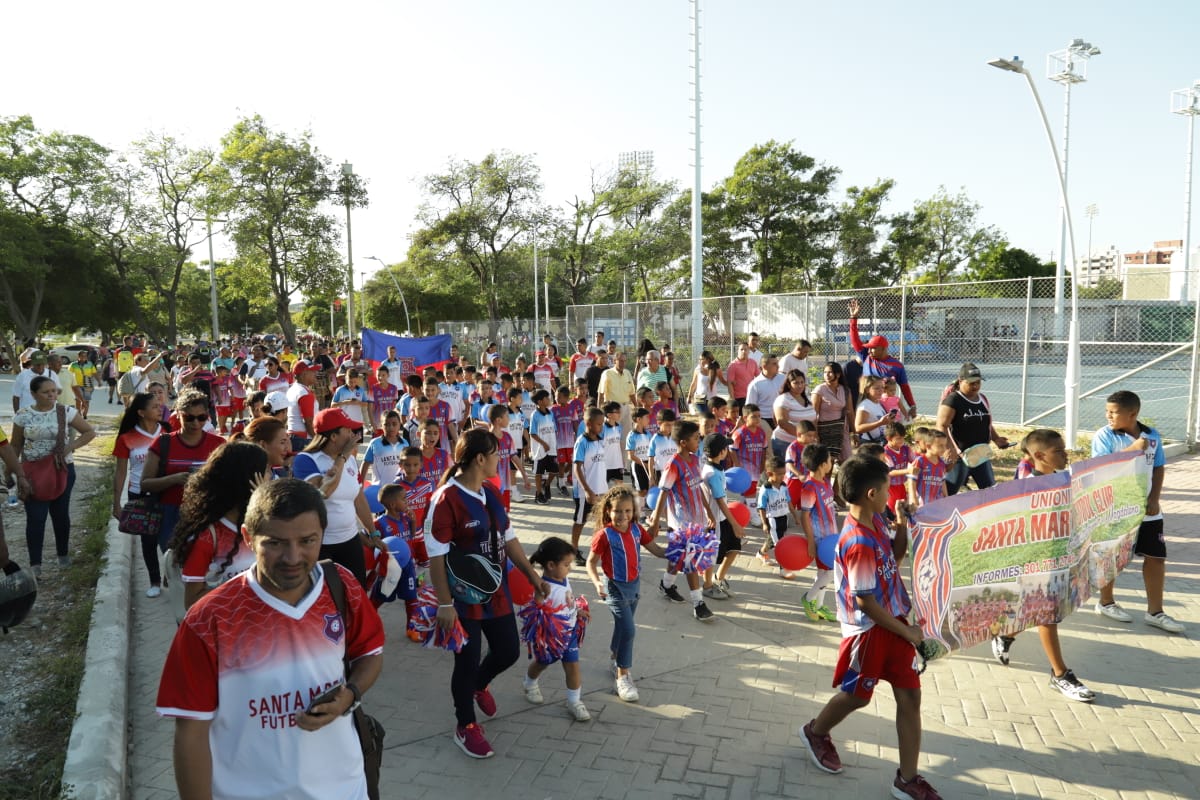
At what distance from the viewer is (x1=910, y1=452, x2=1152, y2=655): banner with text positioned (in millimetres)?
4199

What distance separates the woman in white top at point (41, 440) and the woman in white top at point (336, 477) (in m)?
3.28

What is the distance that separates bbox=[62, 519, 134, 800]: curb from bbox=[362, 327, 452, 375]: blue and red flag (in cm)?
1165

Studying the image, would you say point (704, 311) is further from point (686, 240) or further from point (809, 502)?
point (686, 240)

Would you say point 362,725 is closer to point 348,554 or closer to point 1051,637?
point 348,554

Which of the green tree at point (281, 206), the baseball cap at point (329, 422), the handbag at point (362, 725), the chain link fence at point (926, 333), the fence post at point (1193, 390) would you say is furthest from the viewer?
the green tree at point (281, 206)

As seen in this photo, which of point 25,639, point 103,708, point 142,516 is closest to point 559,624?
point 103,708

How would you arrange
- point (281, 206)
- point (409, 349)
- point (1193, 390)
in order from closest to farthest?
point (1193, 390) → point (409, 349) → point (281, 206)

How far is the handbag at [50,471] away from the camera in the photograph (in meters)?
6.79

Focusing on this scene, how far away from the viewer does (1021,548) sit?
461 cm

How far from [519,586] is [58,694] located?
2.99 metres

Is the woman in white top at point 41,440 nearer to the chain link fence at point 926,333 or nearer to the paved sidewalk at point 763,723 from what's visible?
the paved sidewalk at point 763,723

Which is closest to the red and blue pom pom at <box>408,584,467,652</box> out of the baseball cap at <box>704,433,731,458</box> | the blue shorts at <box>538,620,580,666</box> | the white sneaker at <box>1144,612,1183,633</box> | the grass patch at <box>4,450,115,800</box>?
the blue shorts at <box>538,620,580,666</box>

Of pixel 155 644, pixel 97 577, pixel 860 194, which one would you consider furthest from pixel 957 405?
pixel 860 194

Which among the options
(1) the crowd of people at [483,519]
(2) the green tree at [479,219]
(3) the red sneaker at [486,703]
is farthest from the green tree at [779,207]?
(3) the red sneaker at [486,703]
